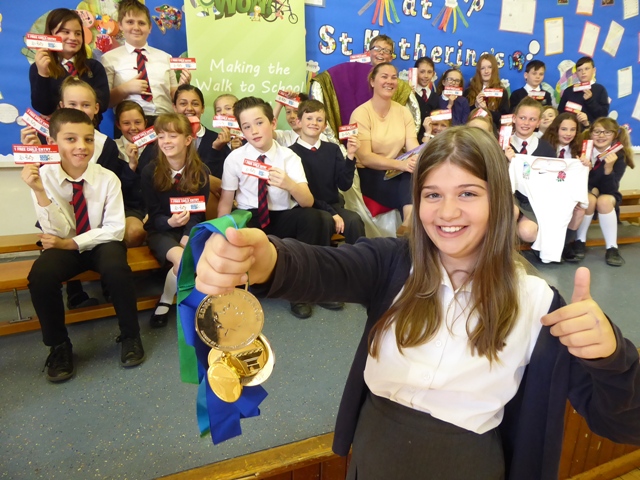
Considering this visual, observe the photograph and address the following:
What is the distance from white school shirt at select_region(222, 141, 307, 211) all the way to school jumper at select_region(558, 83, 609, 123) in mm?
3639

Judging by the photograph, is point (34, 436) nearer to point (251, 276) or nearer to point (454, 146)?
point (251, 276)

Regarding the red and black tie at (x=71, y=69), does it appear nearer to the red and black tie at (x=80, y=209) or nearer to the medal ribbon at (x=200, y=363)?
the red and black tie at (x=80, y=209)

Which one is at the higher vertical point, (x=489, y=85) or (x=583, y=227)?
(x=489, y=85)

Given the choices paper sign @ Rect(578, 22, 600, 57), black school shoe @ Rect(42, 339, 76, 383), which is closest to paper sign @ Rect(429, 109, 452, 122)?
black school shoe @ Rect(42, 339, 76, 383)

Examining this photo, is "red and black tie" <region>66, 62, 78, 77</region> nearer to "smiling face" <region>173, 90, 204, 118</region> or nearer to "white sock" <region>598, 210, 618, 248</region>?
"smiling face" <region>173, 90, 204, 118</region>

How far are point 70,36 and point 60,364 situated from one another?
6.36 ft

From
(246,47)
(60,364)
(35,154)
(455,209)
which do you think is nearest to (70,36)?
(35,154)

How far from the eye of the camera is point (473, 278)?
0.92 meters

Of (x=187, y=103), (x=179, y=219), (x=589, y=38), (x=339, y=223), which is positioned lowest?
(x=339, y=223)

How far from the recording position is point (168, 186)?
8.14 feet

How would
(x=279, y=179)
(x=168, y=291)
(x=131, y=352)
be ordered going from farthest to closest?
(x=279, y=179), (x=168, y=291), (x=131, y=352)

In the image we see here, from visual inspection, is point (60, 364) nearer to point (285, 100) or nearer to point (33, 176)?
point (33, 176)

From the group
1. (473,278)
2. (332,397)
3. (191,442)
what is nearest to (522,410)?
(473,278)

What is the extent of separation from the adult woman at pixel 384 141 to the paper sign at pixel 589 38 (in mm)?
3349
